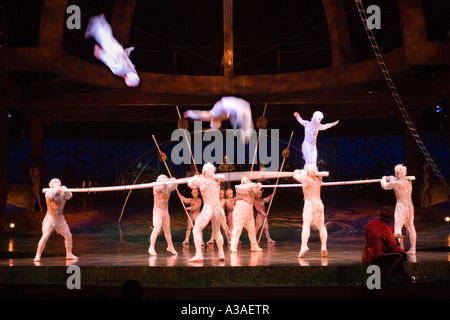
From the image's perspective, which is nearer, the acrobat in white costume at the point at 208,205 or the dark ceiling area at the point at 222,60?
the acrobat in white costume at the point at 208,205

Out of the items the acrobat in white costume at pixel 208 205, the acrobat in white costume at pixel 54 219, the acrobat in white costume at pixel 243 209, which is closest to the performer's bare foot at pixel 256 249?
the acrobat in white costume at pixel 243 209

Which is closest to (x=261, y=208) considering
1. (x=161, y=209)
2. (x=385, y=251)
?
(x=161, y=209)

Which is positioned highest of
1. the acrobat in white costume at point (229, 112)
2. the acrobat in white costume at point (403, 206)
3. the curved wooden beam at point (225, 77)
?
the curved wooden beam at point (225, 77)

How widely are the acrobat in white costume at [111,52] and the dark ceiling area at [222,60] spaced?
0.71 ft

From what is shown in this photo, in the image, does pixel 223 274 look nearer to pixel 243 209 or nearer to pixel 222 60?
pixel 243 209

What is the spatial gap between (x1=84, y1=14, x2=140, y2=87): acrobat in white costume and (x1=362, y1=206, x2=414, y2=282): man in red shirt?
874cm

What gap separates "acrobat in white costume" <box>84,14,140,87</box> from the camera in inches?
624

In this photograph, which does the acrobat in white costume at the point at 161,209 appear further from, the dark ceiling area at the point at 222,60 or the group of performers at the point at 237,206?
the dark ceiling area at the point at 222,60

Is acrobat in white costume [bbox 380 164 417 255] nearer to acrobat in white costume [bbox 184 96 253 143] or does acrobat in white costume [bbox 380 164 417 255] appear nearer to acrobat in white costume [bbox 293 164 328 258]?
acrobat in white costume [bbox 293 164 328 258]

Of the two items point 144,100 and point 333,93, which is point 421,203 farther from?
point 144,100

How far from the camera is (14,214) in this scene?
17156 millimetres

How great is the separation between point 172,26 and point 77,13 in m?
3.63

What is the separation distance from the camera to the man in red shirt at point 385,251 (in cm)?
880
